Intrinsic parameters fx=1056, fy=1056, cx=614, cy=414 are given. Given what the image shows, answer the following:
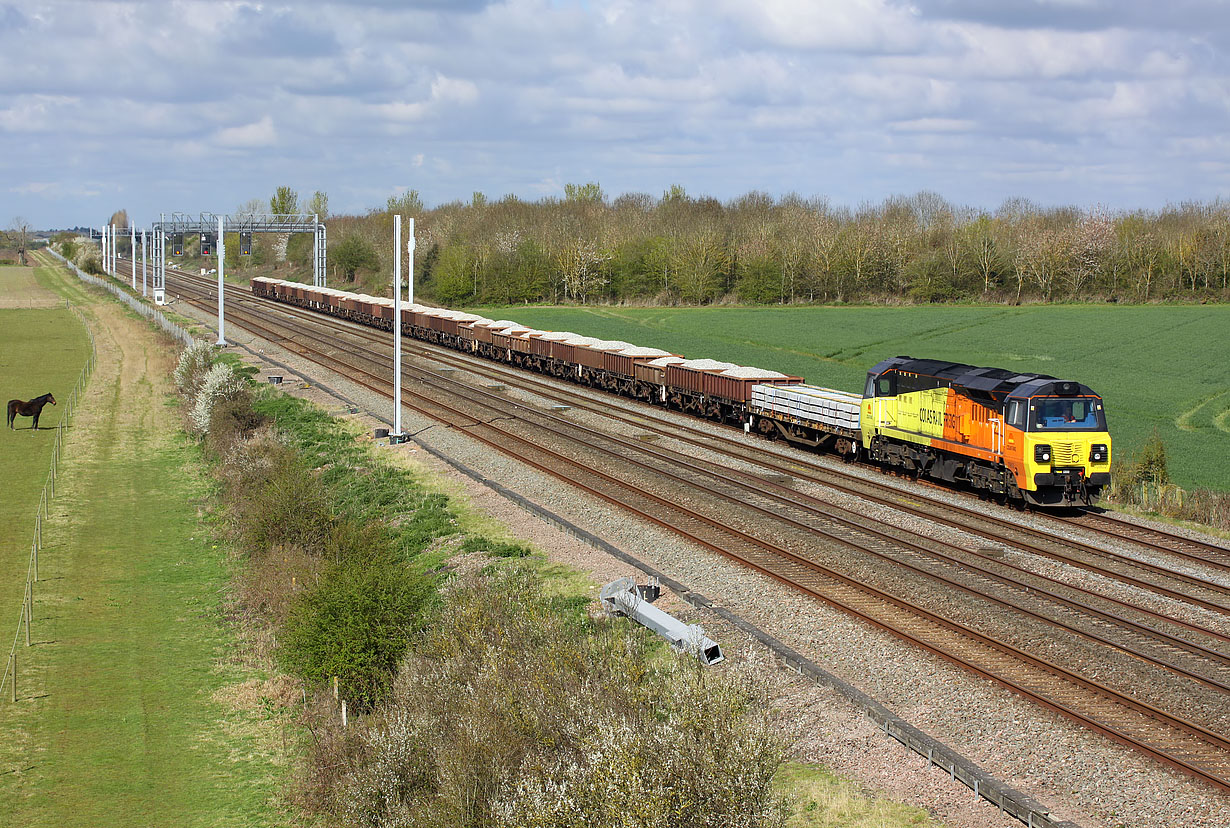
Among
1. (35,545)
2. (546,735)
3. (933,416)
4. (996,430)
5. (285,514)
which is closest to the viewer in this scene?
(546,735)

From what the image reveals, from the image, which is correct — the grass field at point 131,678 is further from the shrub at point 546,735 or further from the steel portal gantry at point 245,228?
the steel portal gantry at point 245,228

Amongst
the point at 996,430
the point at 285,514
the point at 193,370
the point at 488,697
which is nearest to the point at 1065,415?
the point at 996,430

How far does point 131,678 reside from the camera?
68.9ft

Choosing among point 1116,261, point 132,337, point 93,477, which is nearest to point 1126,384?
point 1116,261

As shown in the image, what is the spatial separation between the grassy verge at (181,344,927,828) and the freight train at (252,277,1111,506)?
40.8ft

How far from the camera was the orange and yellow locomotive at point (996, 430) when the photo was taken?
85.7 feet

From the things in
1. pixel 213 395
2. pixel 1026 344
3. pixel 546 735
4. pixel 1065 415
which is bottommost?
pixel 546 735

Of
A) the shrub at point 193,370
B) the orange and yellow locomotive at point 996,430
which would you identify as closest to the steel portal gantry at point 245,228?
the shrub at point 193,370

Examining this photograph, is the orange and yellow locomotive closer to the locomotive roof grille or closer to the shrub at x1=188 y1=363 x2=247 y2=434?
the locomotive roof grille

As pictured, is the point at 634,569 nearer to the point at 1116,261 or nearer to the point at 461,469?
the point at 461,469

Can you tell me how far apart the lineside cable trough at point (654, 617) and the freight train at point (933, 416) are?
11677mm

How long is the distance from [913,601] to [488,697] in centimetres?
960

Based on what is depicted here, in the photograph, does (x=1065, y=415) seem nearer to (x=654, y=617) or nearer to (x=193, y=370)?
(x=654, y=617)

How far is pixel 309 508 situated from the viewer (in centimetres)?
2727
